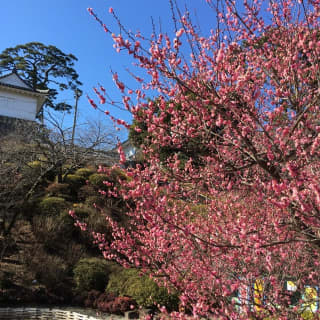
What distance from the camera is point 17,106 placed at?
1902 cm

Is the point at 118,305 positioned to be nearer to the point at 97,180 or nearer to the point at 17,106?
the point at 97,180

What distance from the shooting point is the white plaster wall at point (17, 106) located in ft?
61.4

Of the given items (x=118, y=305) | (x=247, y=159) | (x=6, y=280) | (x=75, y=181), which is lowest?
(x=118, y=305)

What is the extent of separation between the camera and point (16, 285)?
7324 mm

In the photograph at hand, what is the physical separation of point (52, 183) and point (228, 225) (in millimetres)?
10216

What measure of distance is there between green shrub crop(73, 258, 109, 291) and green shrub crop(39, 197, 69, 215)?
7.74ft

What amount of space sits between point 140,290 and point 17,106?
16055 mm

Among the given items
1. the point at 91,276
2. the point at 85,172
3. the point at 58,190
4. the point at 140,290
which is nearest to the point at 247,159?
the point at 140,290

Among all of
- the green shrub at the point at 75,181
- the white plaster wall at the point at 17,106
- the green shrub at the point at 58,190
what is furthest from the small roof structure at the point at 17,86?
the green shrub at the point at 58,190

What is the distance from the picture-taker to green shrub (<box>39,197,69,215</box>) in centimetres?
973

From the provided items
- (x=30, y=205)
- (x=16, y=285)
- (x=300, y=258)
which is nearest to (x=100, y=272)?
(x=16, y=285)

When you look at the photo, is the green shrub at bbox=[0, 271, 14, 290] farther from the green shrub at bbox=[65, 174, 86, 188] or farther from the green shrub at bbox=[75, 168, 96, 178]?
the green shrub at bbox=[75, 168, 96, 178]

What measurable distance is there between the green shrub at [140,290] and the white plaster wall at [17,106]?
14411mm

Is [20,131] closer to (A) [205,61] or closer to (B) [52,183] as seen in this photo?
(B) [52,183]
